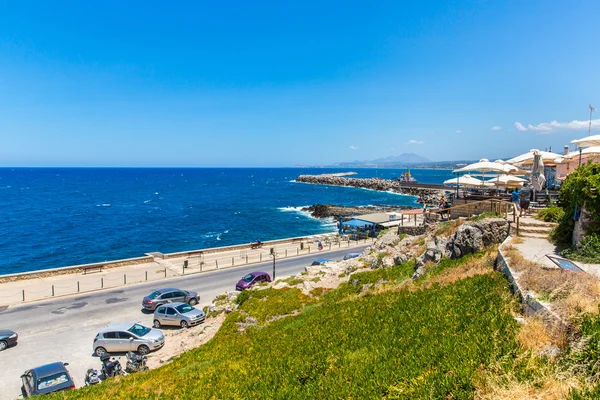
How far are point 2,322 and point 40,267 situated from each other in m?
22.2

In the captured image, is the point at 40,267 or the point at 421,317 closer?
the point at 421,317

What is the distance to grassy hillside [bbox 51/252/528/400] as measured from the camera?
634cm

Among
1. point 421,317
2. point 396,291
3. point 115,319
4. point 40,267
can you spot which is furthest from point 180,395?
point 40,267

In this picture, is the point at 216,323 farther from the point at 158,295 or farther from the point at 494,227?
the point at 494,227

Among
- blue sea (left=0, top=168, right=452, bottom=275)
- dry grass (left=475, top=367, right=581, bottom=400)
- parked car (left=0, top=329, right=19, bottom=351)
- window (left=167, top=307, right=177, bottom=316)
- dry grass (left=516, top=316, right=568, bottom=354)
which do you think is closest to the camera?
dry grass (left=475, top=367, right=581, bottom=400)

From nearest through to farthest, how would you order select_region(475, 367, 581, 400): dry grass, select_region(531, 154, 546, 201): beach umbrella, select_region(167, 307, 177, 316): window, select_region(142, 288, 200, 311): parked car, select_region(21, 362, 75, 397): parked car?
select_region(475, 367, 581, 400): dry grass, select_region(21, 362, 75, 397): parked car, select_region(531, 154, 546, 201): beach umbrella, select_region(167, 307, 177, 316): window, select_region(142, 288, 200, 311): parked car

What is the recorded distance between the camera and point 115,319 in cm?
2267

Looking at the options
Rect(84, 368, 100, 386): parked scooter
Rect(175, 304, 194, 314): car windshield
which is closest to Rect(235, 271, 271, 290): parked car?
Rect(175, 304, 194, 314): car windshield

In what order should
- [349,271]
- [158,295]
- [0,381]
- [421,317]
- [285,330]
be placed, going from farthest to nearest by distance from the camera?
[158,295] → [349,271] → [0,381] → [285,330] → [421,317]

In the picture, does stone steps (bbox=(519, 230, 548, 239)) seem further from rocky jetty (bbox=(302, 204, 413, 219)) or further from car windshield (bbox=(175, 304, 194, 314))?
rocky jetty (bbox=(302, 204, 413, 219))

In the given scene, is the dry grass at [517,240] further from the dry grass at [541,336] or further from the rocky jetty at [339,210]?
the rocky jetty at [339,210]

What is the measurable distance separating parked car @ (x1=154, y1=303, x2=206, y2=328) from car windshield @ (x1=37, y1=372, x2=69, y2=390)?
7.15 metres

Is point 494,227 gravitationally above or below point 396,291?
above

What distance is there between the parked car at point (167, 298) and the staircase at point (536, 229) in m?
20.7
